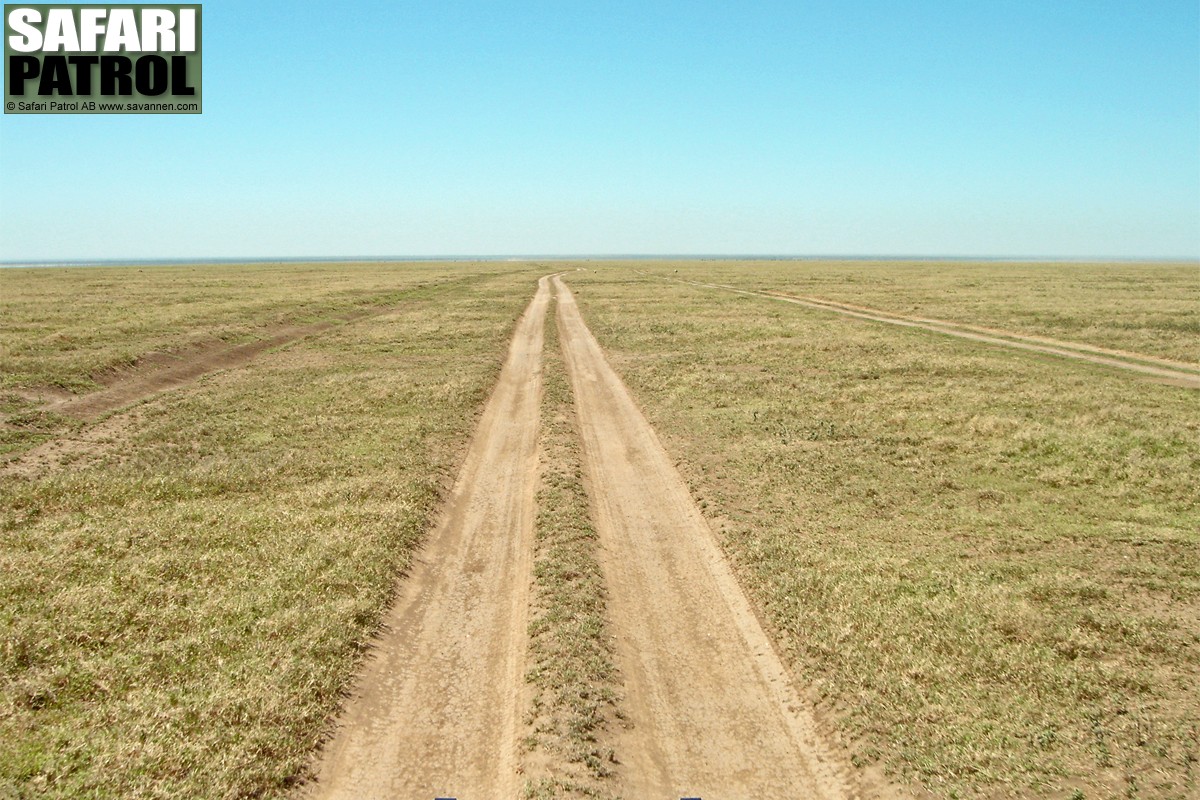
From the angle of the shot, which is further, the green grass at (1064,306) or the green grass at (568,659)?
the green grass at (1064,306)

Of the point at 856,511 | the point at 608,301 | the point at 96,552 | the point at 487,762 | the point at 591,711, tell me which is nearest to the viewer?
the point at 487,762

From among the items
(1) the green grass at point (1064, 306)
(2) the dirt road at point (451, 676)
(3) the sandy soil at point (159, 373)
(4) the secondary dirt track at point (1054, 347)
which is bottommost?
(2) the dirt road at point (451, 676)

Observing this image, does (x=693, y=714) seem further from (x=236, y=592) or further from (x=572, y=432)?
(x=572, y=432)

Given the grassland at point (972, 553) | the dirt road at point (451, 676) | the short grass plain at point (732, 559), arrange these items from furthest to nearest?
the grassland at point (972, 553)
the short grass plain at point (732, 559)
the dirt road at point (451, 676)

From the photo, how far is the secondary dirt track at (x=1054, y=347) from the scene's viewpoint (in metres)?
31.5

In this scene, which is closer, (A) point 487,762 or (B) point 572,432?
(A) point 487,762

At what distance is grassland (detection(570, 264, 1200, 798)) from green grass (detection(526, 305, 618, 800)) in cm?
265

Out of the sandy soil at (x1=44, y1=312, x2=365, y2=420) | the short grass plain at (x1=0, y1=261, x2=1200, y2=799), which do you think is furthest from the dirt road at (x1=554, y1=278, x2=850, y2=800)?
the sandy soil at (x1=44, y1=312, x2=365, y2=420)

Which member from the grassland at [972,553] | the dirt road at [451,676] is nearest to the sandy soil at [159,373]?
the dirt road at [451,676]

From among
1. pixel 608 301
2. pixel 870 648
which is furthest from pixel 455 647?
pixel 608 301

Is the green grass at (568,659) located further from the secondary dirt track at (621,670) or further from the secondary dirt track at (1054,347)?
the secondary dirt track at (1054,347)

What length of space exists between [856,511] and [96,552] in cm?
1464

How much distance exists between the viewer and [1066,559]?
1229 centimetres

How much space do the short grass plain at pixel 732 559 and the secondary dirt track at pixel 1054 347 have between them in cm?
427
